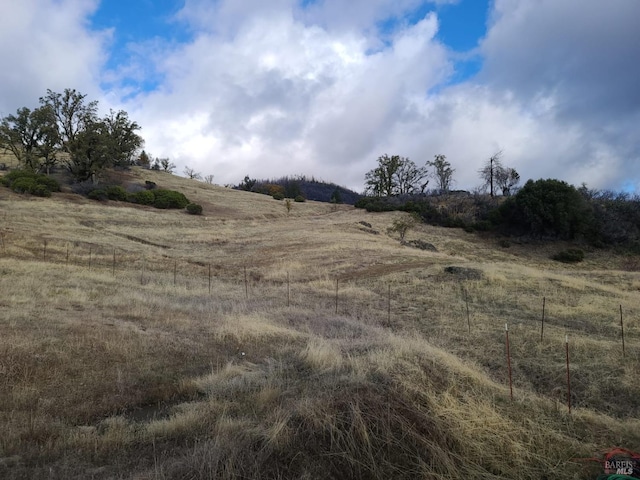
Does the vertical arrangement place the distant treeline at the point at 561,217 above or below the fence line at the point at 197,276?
above

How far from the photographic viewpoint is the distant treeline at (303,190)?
8275 cm

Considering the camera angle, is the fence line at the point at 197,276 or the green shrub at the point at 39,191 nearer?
the fence line at the point at 197,276

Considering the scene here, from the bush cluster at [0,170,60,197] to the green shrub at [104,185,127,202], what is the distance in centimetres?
496

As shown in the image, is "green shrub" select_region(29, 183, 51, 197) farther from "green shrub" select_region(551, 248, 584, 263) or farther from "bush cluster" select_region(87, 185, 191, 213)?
"green shrub" select_region(551, 248, 584, 263)

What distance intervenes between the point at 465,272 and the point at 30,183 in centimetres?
4299


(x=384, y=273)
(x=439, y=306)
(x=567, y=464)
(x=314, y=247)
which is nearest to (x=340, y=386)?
Result: (x=567, y=464)

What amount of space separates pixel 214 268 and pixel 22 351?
1811 cm

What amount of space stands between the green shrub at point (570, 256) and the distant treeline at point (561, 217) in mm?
4122

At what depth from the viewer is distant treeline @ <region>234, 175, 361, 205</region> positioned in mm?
82750

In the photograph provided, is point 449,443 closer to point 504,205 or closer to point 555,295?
point 555,295

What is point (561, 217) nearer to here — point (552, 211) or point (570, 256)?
point (552, 211)

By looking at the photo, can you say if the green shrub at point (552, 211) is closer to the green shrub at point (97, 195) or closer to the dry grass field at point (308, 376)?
the dry grass field at point (308, 376)

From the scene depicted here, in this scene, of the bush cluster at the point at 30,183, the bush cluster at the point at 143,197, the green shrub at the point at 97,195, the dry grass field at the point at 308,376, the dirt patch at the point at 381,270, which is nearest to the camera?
the dry grass field at the point at 308,376

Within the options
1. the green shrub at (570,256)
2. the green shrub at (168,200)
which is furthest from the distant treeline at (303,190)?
the green shrub at (570,256)
